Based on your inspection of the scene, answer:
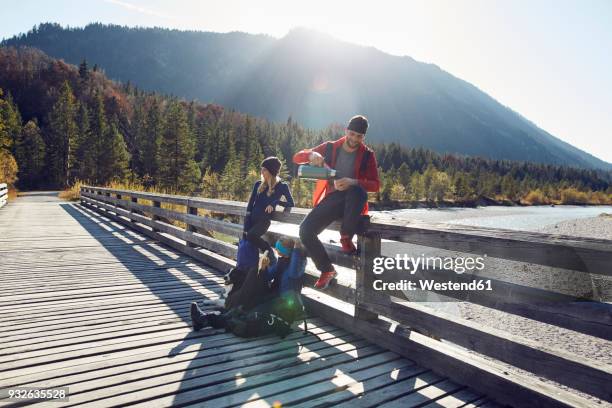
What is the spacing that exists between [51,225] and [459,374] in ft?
46.3

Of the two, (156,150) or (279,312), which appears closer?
(279,312)

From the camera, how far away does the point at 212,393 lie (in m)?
2.82

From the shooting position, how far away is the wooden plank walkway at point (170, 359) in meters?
2.81

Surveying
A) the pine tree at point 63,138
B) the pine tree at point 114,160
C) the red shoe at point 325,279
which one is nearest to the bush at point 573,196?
the pine tree at point 114,160

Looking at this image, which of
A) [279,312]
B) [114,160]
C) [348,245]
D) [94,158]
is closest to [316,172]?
[348,245]

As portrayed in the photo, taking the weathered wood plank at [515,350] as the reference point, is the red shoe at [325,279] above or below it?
above

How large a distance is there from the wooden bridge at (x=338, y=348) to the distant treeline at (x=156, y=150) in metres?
24.8

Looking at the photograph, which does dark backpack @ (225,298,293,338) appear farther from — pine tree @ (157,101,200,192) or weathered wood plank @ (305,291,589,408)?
pine tree @ (157,101,200,192)

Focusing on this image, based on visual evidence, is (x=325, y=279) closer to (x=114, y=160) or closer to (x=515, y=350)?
(x=515, y=350)

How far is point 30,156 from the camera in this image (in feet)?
215

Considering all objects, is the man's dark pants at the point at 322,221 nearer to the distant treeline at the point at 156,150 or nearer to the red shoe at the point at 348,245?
the red shoe at the point at 348,245

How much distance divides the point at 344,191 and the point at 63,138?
6988cm

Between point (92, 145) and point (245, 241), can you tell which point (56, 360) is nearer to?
point (245, 241)

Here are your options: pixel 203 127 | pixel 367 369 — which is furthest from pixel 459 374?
pixel 203 127
